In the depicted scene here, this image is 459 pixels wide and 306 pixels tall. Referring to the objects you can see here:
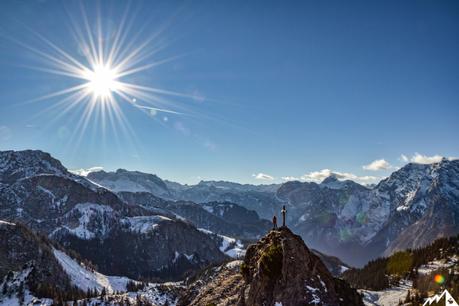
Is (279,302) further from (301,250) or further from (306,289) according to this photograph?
(301,250)

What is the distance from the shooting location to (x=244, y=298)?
59156mm

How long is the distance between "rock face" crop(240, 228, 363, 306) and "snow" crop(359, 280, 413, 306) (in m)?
70.4

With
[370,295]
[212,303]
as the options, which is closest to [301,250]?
[212,303]

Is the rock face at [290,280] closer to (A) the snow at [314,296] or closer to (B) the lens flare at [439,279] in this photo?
(A) the snow at [314,296]

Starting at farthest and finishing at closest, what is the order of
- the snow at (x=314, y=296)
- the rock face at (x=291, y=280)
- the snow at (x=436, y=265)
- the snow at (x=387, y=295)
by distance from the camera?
the snow at (x=436, y=265) < the snow at (x=387, y=295) < the rock face at (x=291, y=280) < the snow at (x=314, y=296)

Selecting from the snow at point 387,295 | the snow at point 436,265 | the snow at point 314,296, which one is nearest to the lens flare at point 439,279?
the snow at point 387,295

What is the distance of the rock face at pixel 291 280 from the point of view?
52.8 meters

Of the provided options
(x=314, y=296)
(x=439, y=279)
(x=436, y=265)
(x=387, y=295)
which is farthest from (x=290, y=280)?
(x=436, y=265)

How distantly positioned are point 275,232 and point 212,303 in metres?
18.5

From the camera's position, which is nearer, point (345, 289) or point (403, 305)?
point (345, 289)

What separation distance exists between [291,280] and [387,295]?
99.0 metres

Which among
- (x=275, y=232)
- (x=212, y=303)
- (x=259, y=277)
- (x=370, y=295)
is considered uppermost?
(x=275, y=232)

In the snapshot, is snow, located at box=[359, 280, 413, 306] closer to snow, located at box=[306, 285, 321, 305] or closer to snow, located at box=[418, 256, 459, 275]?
snow, located at box=[418, 256, 459, 275]

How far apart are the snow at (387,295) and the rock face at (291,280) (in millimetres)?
70420
